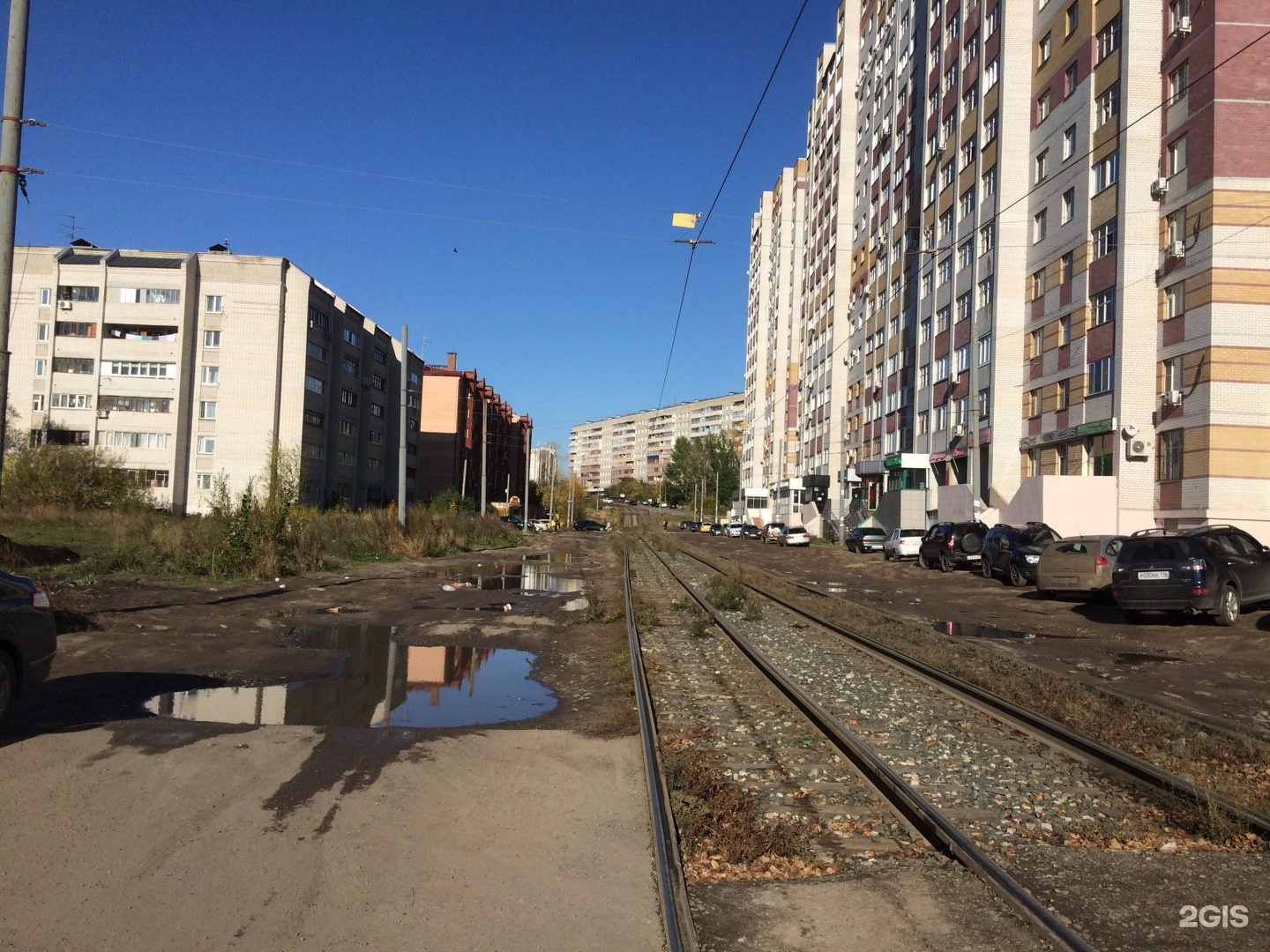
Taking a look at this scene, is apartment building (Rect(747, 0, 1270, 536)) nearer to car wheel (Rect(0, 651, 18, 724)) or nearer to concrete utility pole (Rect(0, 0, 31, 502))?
concrete utility pole (Rect(0, 0, 31, 502))

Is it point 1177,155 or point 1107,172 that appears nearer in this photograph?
point 1177,155

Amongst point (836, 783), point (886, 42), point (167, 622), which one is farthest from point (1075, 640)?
point (886, 42)

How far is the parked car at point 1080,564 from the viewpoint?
19.9 metres

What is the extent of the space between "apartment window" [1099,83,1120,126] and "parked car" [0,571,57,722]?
116 ft

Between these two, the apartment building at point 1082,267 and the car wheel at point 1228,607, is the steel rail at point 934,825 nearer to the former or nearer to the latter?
the car wheel at point 1228,607

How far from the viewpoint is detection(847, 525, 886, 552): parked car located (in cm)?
4578

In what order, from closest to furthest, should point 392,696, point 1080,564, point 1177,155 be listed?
point 392,696 < point 1080,564 < point 1177,155

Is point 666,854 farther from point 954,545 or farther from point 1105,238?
point 1105,238

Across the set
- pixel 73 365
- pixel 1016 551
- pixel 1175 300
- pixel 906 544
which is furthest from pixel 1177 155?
pixel 73 365

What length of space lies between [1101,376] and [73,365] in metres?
62.3

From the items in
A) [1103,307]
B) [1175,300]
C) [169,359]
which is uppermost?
[169,359]

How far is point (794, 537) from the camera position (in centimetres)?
5862

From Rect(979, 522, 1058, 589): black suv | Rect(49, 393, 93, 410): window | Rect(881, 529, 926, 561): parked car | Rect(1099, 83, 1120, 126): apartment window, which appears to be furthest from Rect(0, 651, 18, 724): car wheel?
Rect(49, 393, 93, 410): window

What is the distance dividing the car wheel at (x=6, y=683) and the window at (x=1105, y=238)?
3420 centimetres
